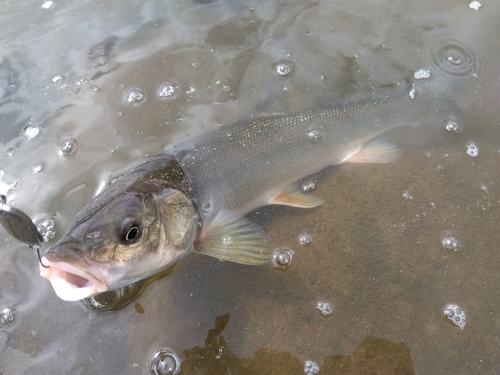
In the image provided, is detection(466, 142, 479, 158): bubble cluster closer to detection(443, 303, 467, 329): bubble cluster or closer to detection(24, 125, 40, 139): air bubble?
detection(443, 303, 467, 329): bubble cluster

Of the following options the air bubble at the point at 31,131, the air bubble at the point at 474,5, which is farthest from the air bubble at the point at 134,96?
the air bubble at the point at 474,5

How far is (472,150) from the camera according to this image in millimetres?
3414

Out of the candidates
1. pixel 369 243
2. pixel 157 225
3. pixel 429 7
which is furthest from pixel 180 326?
pixel 429 7

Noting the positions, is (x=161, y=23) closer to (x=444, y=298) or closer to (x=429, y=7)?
(x=429, y=7)

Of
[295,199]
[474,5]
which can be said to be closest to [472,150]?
[295,199]

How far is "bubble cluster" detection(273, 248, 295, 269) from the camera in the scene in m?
2.96

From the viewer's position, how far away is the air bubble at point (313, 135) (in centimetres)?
327

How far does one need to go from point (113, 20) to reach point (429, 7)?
353 centimetres

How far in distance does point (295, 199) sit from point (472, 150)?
1.64 meters

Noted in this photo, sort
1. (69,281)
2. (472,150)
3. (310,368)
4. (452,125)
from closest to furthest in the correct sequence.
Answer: (69,281) → (310,368) → (472,150) → (452,125)

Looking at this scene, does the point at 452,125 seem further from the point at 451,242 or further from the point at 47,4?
the point at 47,4

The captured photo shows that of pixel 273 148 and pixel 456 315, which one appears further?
pixel 273 148

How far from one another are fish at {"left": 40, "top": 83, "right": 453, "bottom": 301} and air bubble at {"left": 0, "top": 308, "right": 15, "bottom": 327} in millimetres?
Answer: 1012

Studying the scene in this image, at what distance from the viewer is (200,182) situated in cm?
288
